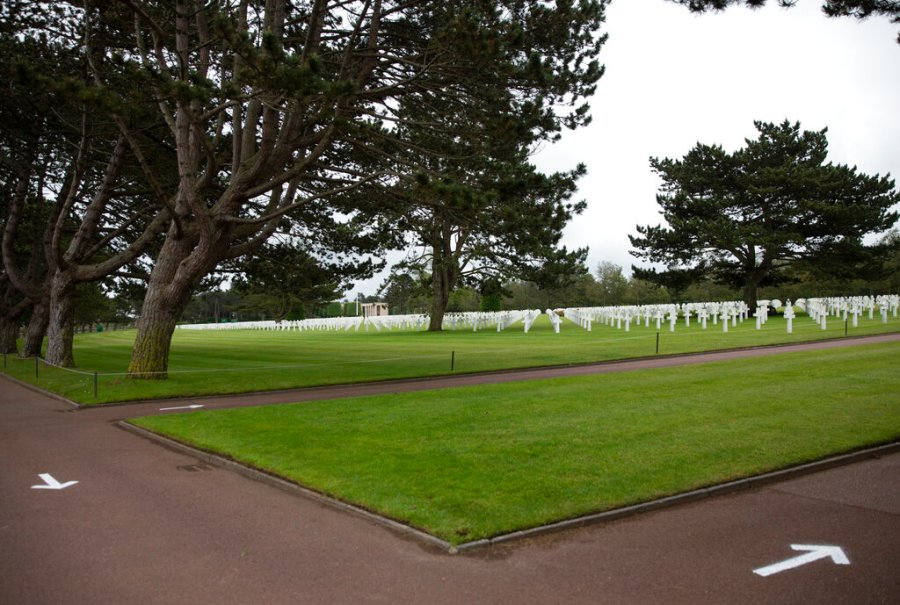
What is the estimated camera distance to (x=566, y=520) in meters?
5.40

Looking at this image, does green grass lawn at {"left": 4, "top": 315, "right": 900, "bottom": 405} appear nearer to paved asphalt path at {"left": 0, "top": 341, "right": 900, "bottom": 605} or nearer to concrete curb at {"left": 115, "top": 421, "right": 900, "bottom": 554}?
concrete curb at {"left": 115, "top": 421, "right": 900, "bottom": 554}

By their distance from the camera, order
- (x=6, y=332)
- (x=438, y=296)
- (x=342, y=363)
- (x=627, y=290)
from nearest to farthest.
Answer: (x=342, y=363), (x=6, y=332), (x=438, y=296), (x=627, y=290)

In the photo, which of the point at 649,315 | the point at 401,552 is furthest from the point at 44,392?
the point at 649,315

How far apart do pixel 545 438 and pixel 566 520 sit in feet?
9.81

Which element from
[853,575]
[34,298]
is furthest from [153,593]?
[34,298]

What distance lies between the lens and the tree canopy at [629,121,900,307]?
4091cm

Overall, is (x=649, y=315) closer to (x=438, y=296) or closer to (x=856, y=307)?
(x=856, y=307)

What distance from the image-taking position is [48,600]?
4168mm

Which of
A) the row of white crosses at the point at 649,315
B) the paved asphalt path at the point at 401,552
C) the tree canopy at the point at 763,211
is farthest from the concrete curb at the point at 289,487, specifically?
the tree canopy at the point at 763,211

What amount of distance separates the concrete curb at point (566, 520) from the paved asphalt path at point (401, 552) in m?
0.09

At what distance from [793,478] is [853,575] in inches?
98.7

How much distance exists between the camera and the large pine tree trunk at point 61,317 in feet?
66.1

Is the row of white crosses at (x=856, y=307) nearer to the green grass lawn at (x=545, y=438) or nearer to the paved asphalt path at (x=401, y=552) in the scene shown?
the green grass lawn at (x=545, y=438)

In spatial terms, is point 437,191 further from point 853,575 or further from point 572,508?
point 853,575
